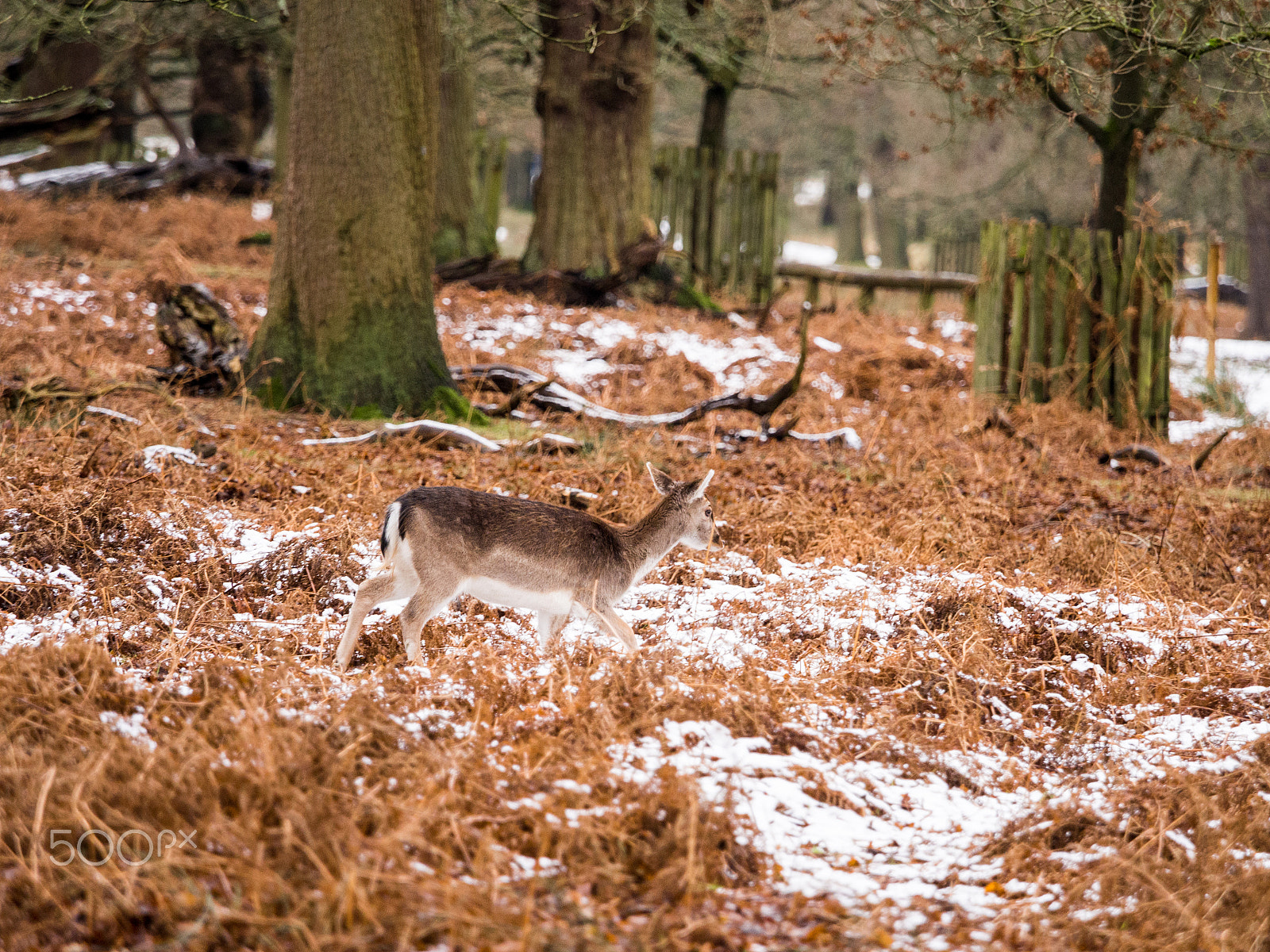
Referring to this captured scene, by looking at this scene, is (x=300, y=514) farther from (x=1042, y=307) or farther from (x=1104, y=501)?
(x=1042, y=307)

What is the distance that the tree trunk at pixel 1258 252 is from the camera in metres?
23.0

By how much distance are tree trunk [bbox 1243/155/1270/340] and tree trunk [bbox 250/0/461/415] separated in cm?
1883

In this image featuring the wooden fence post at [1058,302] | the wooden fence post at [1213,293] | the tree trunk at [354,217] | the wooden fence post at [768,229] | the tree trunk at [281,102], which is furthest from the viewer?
the tree trunk at [281,102]

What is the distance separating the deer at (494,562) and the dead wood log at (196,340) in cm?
474

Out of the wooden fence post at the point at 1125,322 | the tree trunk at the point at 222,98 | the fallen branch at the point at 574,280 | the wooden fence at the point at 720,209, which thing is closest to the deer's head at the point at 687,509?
the wooden fence post at the point at 1125,322

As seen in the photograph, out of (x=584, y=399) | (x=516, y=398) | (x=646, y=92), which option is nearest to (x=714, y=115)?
(x=646, y=92)

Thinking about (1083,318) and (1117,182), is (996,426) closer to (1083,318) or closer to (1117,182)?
(1083,318)

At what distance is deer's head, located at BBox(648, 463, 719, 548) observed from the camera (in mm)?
6125

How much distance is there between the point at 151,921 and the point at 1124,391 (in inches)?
402

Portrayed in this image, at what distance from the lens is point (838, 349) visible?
1417 cm

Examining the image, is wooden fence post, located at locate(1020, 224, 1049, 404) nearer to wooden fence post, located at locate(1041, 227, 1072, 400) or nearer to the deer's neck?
wooden fence post, located at locate(1041, 227, 1072, 400)

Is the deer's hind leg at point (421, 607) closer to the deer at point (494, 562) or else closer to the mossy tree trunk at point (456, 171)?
the deer at point (494, 562)

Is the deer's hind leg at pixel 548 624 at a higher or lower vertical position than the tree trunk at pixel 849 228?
lower

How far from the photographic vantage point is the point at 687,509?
243 inches
